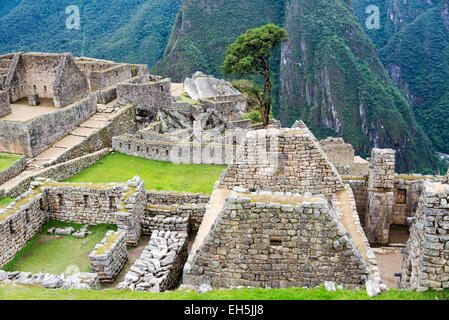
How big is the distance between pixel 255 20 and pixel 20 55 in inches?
4027

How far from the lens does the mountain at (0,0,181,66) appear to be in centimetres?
6309

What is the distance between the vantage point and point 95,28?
83.8 metres

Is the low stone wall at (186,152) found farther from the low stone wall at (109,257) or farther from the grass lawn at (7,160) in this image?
the low stone wall at (109,257)

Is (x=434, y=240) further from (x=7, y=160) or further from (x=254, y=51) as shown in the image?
(x=254, y=51)

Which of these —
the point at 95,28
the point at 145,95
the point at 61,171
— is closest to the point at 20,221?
the point at 61,171

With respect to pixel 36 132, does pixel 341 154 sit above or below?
below

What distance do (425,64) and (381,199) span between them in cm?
12714

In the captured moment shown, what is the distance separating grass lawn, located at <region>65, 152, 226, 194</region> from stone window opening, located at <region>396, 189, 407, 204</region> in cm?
531

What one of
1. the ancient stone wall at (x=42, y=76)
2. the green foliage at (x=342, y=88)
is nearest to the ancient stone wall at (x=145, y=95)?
the ancient stone wall at (x=42, y=76)

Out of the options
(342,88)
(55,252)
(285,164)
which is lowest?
(342,88)

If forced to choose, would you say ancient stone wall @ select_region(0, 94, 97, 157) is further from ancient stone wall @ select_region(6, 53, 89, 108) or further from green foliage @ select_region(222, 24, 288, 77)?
green foliage @ select_region(222, 24, 288, 77)

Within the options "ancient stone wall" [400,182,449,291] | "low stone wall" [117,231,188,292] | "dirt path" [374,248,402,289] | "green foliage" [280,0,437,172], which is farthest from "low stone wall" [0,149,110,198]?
"green foliage" [280,0,437,172]
